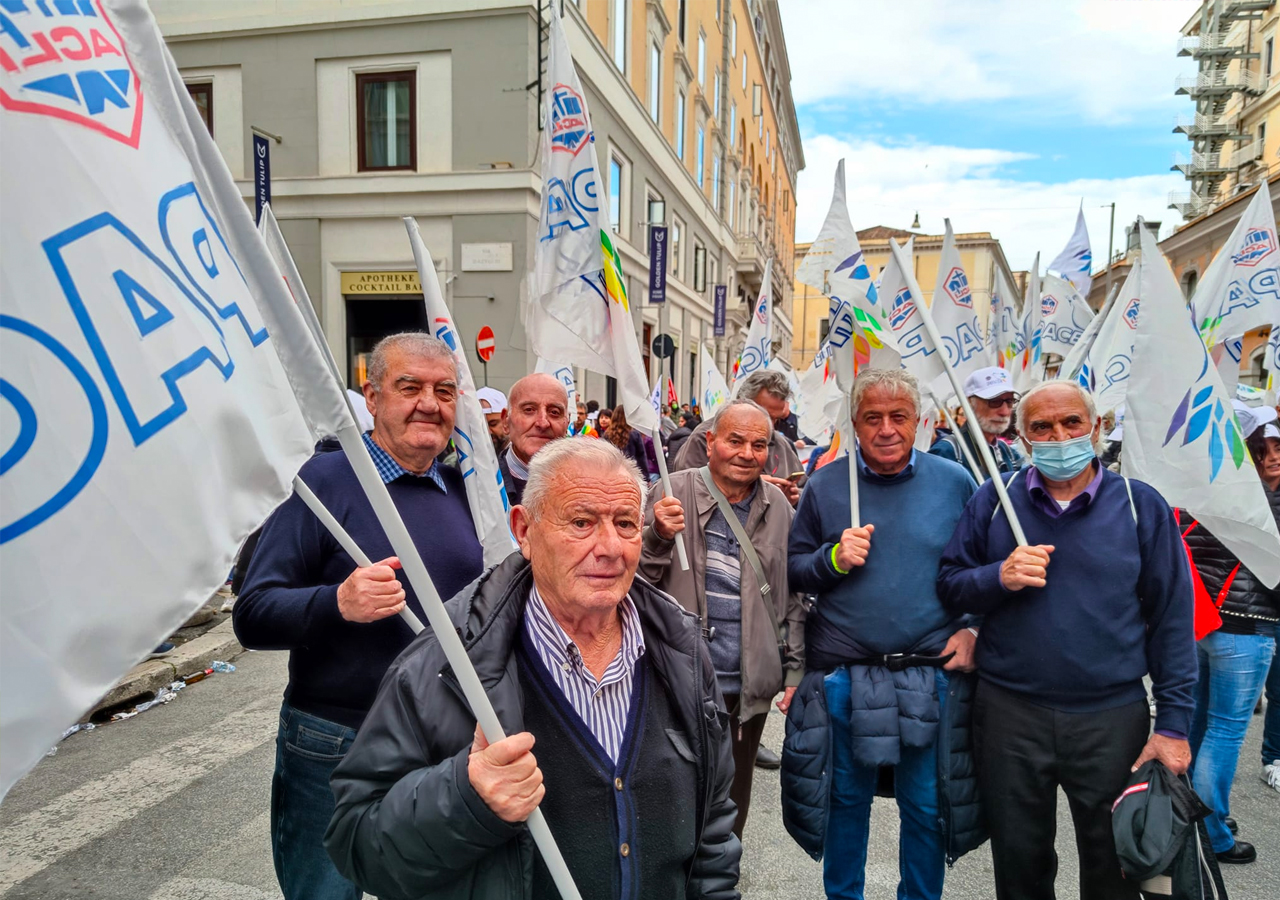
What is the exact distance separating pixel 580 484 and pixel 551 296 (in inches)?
86.6

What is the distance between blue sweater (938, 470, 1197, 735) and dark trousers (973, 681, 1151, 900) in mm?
60

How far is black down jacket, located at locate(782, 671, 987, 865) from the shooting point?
277 cm

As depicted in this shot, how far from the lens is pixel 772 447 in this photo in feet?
15.4

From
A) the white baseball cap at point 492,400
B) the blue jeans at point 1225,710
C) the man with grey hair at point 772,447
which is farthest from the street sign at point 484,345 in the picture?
the blue jeans at point 1225,710

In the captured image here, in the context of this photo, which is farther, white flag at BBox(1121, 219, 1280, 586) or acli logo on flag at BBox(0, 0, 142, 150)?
white flag at BBox(1121, 219, 1280, 586)

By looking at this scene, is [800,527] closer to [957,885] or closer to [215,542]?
[957,885]

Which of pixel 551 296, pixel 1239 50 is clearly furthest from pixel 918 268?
pixel 551 296

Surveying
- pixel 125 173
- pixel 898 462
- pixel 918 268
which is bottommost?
pixel 898 462

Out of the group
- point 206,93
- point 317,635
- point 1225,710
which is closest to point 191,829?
point 317,635

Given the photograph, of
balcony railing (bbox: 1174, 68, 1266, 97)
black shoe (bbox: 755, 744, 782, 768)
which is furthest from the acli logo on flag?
balcony railing (bbox: 1174, 68, 1266, 97)

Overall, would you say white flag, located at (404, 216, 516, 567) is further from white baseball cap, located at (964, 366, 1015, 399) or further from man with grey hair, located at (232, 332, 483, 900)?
white baseball cap, located at (964, 366, 1015, 399)

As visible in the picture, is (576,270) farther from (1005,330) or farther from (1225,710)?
(1005,330)

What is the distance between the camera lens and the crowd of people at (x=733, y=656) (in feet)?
5.26

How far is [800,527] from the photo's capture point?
10.4 ft
